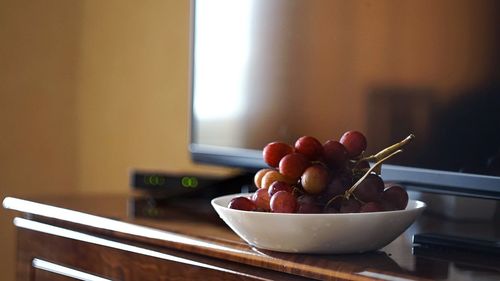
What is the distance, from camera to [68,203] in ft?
5.08

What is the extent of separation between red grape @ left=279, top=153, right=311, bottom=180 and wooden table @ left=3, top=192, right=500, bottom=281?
0.32 ft

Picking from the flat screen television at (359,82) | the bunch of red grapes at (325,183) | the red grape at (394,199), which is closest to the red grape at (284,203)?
the bunch of red grapes at (325,183)

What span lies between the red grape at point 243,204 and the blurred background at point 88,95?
1.10m

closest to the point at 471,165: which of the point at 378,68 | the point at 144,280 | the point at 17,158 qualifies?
the point at 378,68

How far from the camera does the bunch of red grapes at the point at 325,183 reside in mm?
1042

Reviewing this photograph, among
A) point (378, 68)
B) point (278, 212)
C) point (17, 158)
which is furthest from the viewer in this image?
point (17, 158)

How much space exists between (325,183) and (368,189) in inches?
2.1

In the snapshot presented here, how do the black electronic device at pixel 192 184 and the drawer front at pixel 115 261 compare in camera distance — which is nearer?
the drawer front at pixel 115 261

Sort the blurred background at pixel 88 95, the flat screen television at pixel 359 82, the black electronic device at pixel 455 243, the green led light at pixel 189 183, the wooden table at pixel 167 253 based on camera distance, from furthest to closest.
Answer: the blurred background at pixel 88 95 → the green led light at pixel 189 183 → the flat screen television at pixel 359 82 → the black electronic device at pixel 455 243 → the wooden table at pixel 167 253

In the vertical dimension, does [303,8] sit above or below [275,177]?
above

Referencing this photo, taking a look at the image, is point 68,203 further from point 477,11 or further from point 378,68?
point 477,11

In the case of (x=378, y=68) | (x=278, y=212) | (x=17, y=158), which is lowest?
(x=17, y=158)

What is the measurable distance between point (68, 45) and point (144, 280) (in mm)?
→ 1489

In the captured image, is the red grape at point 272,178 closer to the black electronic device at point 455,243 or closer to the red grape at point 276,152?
the red grape at point 276,152
